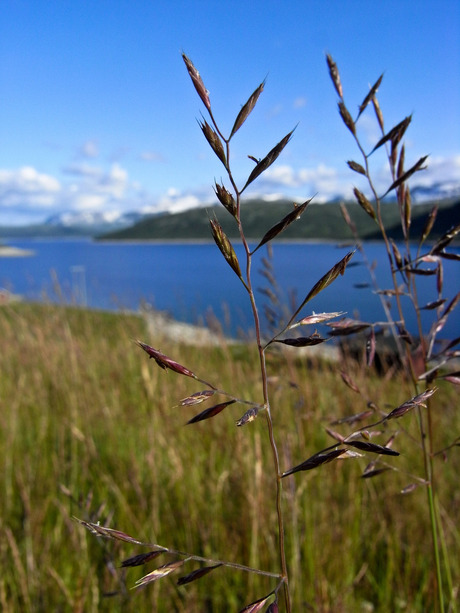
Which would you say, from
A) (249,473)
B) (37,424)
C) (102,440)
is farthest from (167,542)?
(37,424)

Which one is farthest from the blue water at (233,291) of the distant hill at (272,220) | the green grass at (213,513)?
the distant hill at (272,220)

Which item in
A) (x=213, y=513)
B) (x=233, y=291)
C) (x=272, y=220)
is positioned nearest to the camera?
(x=213, y=513)

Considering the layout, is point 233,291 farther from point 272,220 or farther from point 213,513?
point 272,220

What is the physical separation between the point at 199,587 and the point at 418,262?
147cm

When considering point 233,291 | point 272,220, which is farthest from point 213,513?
point 272,220

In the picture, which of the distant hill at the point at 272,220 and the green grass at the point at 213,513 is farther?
the distant hill at the point at 272,220

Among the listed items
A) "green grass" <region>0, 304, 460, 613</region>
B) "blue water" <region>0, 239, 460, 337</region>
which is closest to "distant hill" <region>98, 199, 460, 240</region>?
"blue water" <region>0, 239, 460, 337</region>

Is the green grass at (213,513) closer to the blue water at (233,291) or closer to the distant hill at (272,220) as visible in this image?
the blue water at (233,291)

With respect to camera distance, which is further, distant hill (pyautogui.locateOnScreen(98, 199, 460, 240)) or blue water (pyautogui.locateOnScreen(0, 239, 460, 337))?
distant hill (pyautogui.locateOnScreen(98, 199, 460, 240))

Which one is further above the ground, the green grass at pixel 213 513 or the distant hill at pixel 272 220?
the distant hill at pixel 272 220

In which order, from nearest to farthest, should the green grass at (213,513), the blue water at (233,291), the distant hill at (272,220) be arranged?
the green grass at (213,513) < the blue water at (233,291) < the distant hill at (272,220)

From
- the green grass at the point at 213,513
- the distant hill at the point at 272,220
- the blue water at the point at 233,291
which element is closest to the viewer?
the green grass at the point at 213,513

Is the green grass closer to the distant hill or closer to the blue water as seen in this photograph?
the blue water

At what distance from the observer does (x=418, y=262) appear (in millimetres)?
735
